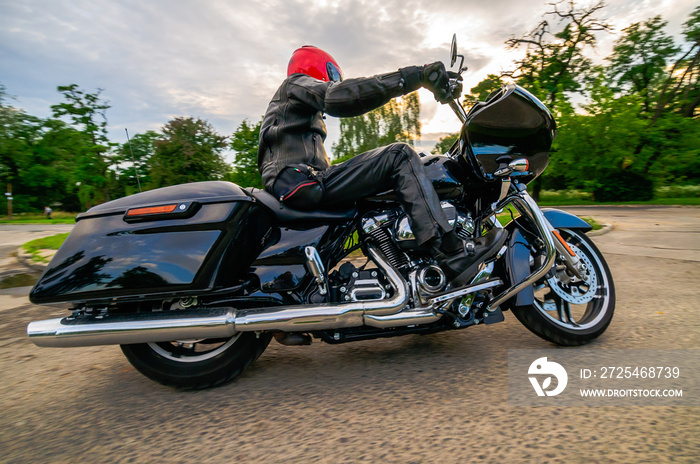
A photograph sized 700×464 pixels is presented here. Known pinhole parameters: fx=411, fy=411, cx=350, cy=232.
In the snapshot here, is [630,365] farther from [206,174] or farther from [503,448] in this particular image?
[206,174]

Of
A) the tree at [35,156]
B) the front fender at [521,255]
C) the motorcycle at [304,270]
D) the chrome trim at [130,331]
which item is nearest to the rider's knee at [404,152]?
the motorcycle at [304,270]

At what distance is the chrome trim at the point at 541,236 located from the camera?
2.34m

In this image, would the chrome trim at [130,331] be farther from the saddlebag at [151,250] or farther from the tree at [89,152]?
the tree at [89,152]

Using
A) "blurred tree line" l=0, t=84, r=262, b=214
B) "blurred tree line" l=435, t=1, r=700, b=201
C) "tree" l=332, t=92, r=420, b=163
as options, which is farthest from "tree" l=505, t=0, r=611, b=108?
"blurred tree line" l=0, t=84, r=262, b=214

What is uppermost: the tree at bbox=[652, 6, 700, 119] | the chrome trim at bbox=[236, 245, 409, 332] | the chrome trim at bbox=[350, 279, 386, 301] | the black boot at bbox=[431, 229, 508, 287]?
the tree at bbox=[652, 6, 700, 119]

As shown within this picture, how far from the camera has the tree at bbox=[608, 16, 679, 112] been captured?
2811 centimetres

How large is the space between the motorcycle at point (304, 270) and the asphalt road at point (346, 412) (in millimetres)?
251

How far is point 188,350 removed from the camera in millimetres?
2350

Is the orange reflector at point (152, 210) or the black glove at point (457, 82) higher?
the black glove at point (457, 82)

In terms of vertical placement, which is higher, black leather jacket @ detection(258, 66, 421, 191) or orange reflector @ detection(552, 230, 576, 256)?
black leather jacket @ detection(258, 66, 421, 191)

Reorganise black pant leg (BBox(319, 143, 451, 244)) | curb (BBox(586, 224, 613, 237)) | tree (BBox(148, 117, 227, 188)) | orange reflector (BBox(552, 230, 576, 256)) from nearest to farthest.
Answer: black pant leg (BBox(319, 143, 451, 244))
orange reflector (BBox(552, 230, 576, 256))
curb (BBox(586, 224, 613, 237))
tree (BBox(148, 117, 227, 188))

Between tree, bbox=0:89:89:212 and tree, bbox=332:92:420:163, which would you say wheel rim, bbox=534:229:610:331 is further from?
tree, bbox=0:89:89:212

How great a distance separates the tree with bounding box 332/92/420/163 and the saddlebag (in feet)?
122

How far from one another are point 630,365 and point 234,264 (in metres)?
2.25
